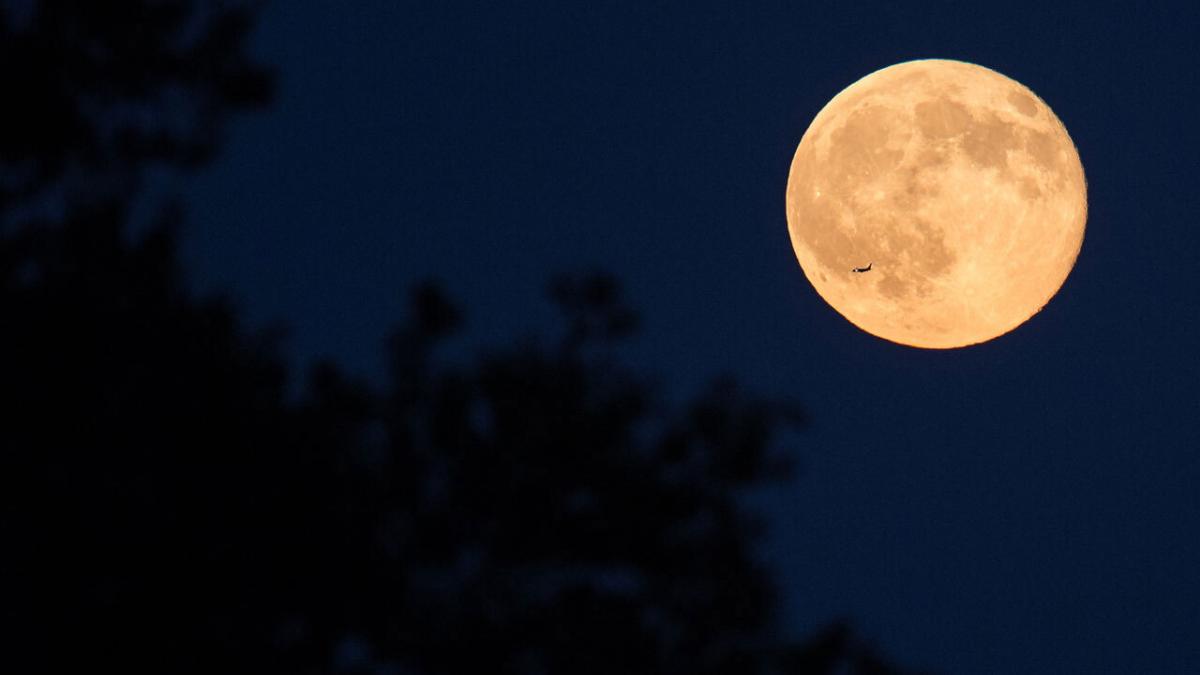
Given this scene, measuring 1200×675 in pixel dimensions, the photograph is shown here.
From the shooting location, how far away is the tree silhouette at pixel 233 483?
6.48m

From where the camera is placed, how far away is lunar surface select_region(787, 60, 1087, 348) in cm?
783

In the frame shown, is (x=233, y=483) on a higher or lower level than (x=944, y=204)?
lower

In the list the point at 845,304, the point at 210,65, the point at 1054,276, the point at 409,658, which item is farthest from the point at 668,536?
the point at 210,65

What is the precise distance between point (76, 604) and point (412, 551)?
367 centimetres

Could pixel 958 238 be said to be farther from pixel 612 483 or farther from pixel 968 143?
pixel 612 483

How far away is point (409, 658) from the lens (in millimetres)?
9219

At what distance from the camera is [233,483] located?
7.15m

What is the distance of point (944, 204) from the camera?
25.5 ft

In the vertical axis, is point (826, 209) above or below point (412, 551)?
above

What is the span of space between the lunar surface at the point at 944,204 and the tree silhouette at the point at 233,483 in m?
3.04

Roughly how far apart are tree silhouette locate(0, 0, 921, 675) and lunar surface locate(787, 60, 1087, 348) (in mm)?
3042

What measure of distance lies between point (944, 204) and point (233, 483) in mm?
3847

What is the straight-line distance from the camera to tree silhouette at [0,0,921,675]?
6484mm

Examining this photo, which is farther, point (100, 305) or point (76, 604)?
point (100, 305)
